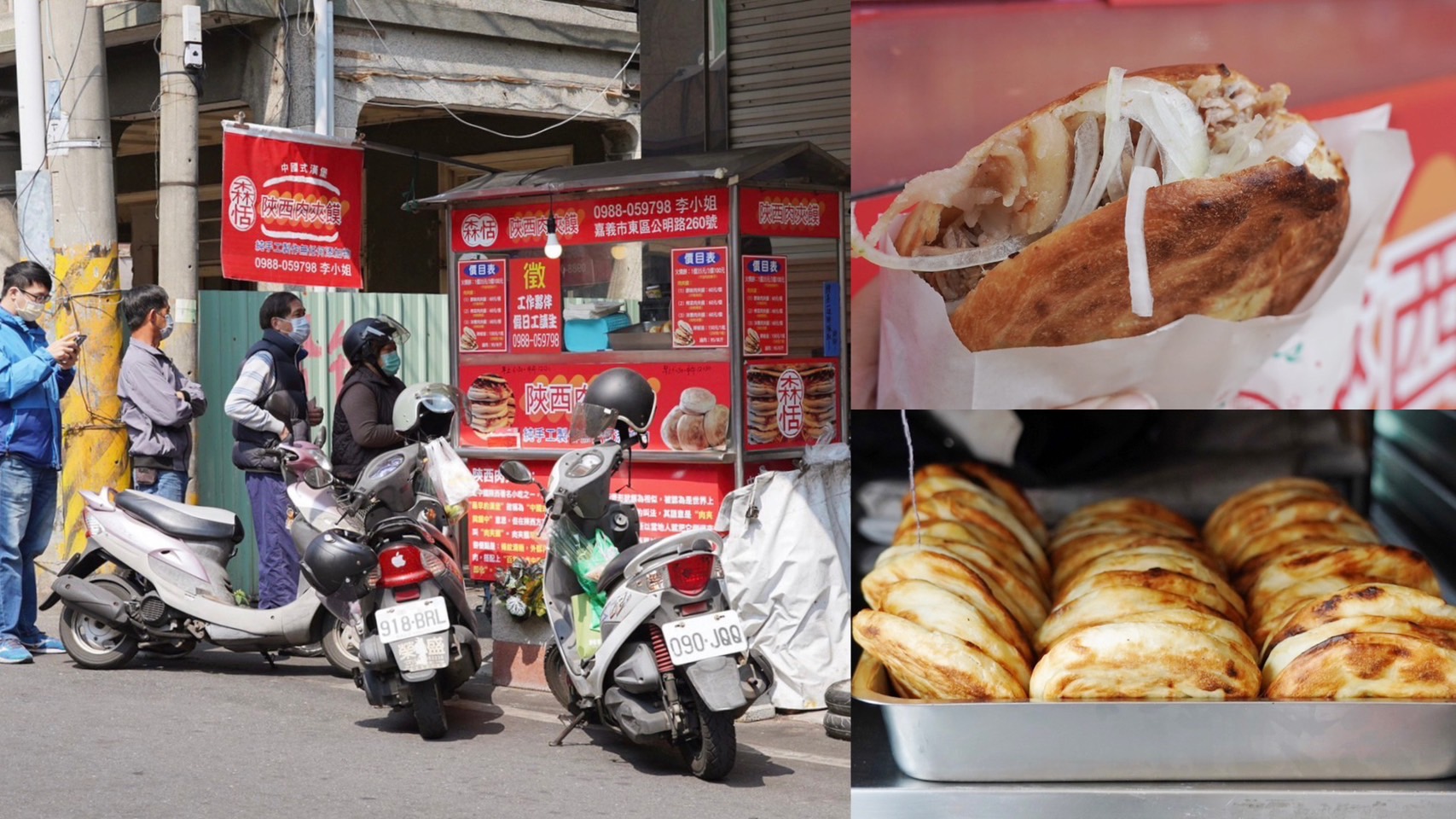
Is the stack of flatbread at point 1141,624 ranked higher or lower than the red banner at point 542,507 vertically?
higher

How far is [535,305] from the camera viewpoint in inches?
311

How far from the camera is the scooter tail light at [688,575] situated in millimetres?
5641

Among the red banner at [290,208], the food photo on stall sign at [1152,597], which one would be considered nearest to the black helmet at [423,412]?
the red banner at [290,208]

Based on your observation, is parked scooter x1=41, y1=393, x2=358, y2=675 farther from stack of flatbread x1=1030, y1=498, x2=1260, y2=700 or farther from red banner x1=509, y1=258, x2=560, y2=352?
stack of flatbread x1=1030, y1=498, x2=1260, y2=700

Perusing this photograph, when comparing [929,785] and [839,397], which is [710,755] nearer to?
[839,397]

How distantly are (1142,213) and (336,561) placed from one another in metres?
4.50

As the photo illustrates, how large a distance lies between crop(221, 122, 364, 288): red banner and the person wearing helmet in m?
2.52

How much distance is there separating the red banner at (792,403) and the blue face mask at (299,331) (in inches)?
103

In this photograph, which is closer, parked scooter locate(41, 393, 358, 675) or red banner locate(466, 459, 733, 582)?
red banner locate(466, 459, 733, 582)

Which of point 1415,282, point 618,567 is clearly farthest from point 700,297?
point 1415,282

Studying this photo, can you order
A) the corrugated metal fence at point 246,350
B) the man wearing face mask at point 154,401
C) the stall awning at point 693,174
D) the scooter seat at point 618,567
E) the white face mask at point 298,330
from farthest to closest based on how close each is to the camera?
the corrugated metal fence at point 246,350, the white face mask at point 298,330, the man wearing face mask at point 154,401, the stall awning at point 693,174, the scooter seat at point 618,567

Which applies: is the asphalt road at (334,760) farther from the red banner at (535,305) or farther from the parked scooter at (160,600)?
the red banner at (535,305)

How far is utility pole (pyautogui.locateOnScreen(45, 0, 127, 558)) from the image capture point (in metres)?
8.84

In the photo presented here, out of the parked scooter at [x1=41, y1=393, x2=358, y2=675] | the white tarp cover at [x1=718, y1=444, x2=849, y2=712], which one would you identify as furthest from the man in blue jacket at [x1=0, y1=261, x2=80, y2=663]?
the white tarp cover at [x1=718, y1=444, x2=849, y2=712]
